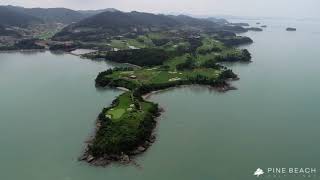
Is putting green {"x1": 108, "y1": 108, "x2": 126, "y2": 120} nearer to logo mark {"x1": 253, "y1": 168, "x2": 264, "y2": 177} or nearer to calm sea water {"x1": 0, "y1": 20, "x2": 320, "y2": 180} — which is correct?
calm sea water {"x1": 0, "y1": 20, "x2": 320, "y2": 180}

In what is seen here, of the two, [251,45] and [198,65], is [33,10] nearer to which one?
[251,45]

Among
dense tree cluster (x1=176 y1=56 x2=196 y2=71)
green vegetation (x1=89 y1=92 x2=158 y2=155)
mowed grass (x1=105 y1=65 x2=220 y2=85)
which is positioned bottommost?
green vegetation (x1=89 y1=92 x2=158 y2=155)

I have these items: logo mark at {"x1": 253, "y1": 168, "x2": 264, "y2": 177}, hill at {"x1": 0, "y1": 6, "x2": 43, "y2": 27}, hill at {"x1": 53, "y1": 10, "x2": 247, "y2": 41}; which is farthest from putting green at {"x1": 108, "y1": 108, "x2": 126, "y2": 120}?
hill at {"x1": 0, "y1": 6, "x2": 43, "y2": 27}

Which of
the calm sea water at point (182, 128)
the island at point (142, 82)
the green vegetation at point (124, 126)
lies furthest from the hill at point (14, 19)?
the green vegetation at point (124, 126)

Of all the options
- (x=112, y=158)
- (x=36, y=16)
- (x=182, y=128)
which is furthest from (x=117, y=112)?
(x=36, y=16)

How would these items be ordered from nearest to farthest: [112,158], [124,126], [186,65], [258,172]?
1. [258,172]
2. [112,158]
3. [124,126]
4. [186,65]

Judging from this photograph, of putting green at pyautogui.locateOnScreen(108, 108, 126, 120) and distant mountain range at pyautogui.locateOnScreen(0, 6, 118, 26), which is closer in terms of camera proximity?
putting green at pyautogui.locateOnScreen(108, 108, 126, 120)

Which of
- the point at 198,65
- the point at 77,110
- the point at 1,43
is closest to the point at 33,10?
the point at 1,43

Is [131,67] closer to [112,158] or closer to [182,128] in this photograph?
[182,128]
